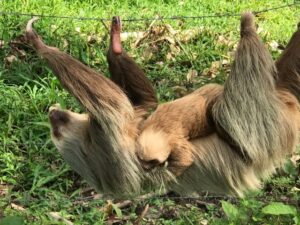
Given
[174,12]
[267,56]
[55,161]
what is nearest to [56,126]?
[267,56]

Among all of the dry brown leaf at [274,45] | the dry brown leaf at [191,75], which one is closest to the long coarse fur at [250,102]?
the dry brown leaf at [191,75]

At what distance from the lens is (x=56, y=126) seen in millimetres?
3359

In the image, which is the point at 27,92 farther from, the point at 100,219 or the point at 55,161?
the point at 100,219

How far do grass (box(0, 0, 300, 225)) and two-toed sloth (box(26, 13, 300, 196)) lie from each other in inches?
18.8

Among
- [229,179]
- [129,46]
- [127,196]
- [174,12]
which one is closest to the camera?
[229,179]

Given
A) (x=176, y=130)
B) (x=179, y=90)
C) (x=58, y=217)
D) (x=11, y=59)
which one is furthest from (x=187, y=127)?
(x=11, y=59)

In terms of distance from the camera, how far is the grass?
440 centimetres

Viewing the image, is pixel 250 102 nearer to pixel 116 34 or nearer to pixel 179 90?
pixel 116 34

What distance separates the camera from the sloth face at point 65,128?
3.34 meters

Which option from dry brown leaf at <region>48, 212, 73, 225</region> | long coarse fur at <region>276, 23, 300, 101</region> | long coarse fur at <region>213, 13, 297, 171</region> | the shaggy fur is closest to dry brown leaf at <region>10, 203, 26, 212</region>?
dry brown leaf at <region>48, 212, 73, 225</region>

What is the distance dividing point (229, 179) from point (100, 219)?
1.40m

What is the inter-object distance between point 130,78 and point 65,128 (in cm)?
44

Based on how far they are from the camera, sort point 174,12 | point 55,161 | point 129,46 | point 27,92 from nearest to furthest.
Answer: point 55,161
point 27,92
point 129,46
point 174,12

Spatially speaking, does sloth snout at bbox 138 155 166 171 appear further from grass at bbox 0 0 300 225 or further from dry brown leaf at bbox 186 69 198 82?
dry brown leaf at bbox 186 69 198 82
